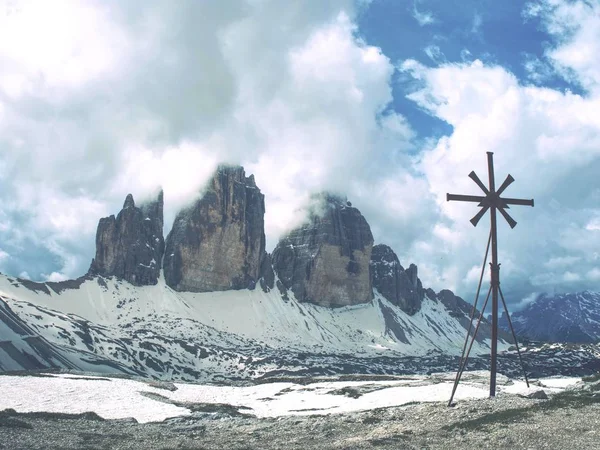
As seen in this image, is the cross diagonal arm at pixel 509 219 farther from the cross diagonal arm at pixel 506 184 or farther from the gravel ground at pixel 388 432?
the gravel ground at pixel 388 432

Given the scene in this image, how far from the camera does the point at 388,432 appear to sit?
2997cm

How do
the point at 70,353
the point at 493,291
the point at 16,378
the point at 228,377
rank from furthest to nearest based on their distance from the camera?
the point at 228,377 → the point at 70,353 → the point at 16,378 → the point at 493,291

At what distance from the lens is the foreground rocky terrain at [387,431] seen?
2608 cm

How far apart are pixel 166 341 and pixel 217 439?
169 m

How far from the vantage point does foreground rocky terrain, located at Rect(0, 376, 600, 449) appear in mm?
26078

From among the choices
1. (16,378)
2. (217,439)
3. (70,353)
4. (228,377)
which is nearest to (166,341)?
(228,377)

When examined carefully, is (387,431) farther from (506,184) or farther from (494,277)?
(506,184)

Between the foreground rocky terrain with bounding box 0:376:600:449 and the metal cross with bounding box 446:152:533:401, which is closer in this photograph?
the foreground rocky terrain with bounding box 0:376:600:449

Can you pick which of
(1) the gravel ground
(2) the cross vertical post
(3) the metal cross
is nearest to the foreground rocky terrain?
(1) the gravel ground

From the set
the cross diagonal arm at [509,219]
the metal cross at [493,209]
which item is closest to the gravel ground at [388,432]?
the metal cross at [493,209]

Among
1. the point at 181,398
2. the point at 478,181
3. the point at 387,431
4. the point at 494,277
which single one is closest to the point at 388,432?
the point at 387,431

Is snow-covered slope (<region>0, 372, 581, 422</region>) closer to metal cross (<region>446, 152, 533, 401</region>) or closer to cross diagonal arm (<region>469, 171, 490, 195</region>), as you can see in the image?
metal cross (<region>446, 152, 533, 401</region>)

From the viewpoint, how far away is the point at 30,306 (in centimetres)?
18800

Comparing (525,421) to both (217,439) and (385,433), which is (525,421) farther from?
(217,439)
